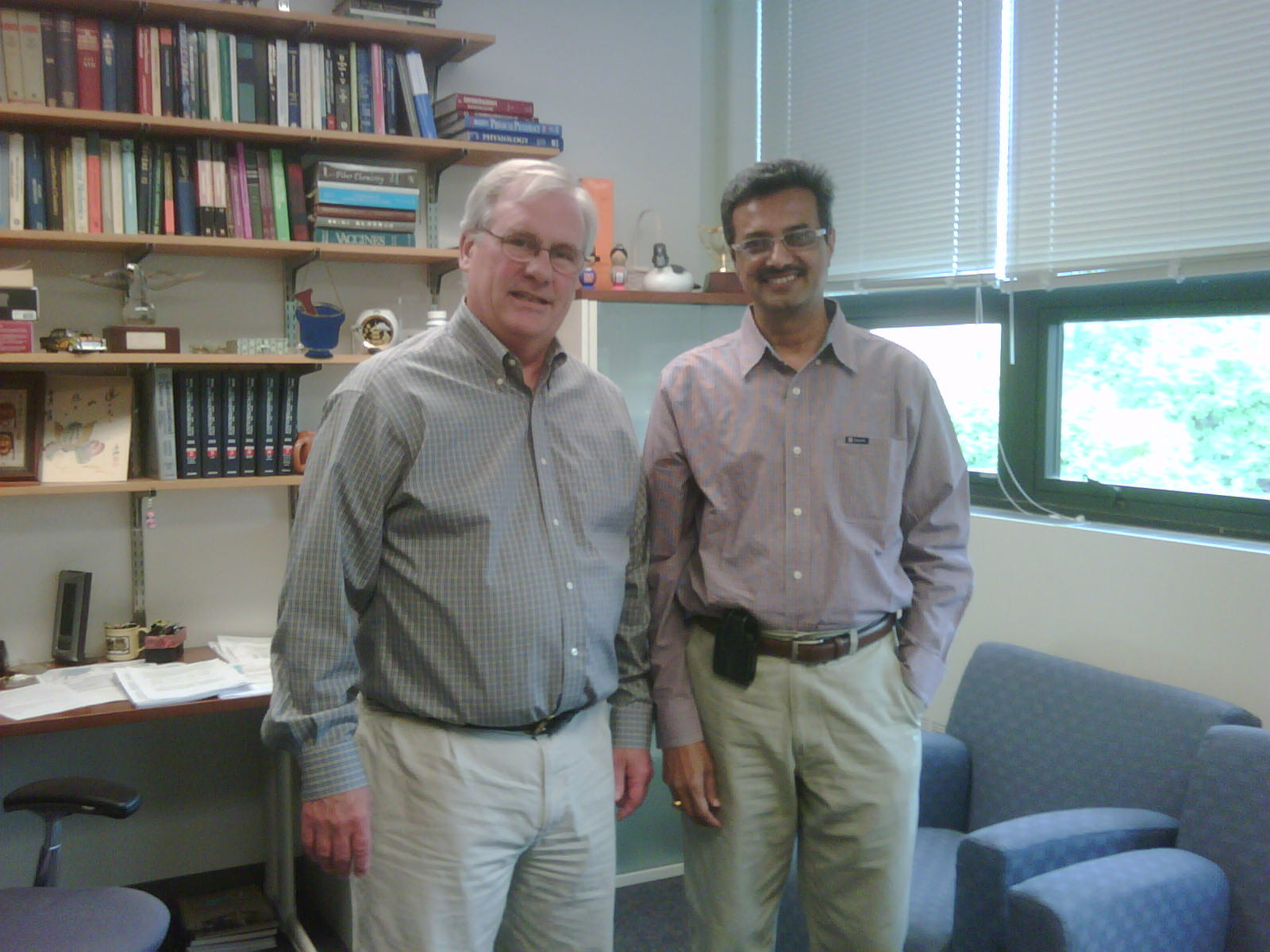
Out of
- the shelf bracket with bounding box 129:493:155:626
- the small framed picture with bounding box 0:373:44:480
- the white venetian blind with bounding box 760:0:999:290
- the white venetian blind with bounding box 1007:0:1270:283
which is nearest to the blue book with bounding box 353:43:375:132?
the small framed picture with bounding box 0:373:44:480

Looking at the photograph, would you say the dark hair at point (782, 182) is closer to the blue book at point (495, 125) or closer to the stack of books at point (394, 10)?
the blue book at point (495, 125)

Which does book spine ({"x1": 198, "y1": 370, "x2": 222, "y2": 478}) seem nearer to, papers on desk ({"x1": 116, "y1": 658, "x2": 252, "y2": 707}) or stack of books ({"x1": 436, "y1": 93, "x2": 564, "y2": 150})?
papers on desk ({"x1": 116, "y1": 658, "x2": 252, "y2": 707})

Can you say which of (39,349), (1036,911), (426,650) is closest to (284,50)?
(39,349)

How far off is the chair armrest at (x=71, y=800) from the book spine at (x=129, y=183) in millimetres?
1355

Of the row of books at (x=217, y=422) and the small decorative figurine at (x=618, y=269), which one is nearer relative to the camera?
the row of books at (x=217, y=422)

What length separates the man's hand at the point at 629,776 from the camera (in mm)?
1722

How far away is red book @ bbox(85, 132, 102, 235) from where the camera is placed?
269 centimetres

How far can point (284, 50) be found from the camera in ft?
9.36

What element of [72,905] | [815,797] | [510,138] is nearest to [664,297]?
[510,138]

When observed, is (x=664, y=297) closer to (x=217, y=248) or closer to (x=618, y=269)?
(x=618, y=269)

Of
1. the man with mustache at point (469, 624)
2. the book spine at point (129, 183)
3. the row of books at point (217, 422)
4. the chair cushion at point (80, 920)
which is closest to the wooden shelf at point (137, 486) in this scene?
the row of books at point (217, 422)

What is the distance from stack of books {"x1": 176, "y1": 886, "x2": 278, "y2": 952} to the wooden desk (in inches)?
1.7

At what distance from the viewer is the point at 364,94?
9.68 feet

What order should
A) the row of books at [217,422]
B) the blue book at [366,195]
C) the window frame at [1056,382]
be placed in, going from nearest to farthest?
the window frame at [1056,382] < the row of books at [217,422] < the blue book at [366,195]
